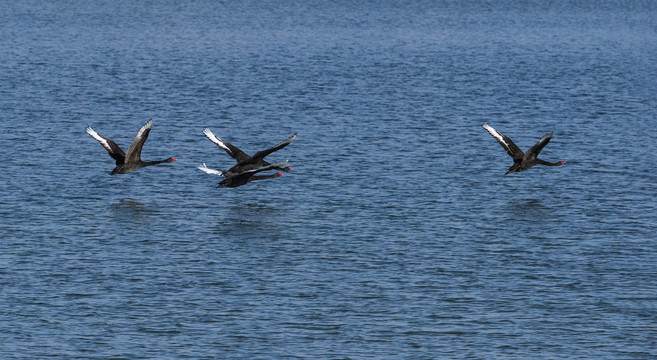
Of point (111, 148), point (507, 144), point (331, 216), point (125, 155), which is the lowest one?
point (331, 216)

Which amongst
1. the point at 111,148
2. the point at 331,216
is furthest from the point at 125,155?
the point at 331,216

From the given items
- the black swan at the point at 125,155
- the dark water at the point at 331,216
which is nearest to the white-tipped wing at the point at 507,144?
the dark water at the point at 331,216

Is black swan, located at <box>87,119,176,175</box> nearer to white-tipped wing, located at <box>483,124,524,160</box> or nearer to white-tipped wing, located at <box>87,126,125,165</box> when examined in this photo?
white-tipped wing, located at <box>87,126,125,165</box>

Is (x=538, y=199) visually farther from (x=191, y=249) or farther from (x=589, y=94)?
(x=589, y=94)

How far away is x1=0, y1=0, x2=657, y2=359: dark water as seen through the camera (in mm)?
29172

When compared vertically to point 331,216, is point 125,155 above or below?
above

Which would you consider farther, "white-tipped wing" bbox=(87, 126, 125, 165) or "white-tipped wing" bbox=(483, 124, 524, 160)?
"white-tipped wing" bbox=(483, 124, 524, 160)

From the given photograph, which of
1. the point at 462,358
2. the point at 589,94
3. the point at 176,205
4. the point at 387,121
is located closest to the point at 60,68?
the point at 387,121

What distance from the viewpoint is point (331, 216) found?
4116 centimetres

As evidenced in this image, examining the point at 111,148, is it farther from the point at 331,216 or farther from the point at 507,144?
the point at 507,144

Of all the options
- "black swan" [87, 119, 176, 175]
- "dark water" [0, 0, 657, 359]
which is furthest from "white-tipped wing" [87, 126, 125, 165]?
"dark water" [0, 0, 657, 359]

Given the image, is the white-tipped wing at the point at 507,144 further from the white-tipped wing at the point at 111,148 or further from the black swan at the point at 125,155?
the white-tipped wing at the point at 111,148

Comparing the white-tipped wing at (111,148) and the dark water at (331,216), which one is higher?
the white-tipped wing at (111,148)

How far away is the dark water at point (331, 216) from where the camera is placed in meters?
29.2
